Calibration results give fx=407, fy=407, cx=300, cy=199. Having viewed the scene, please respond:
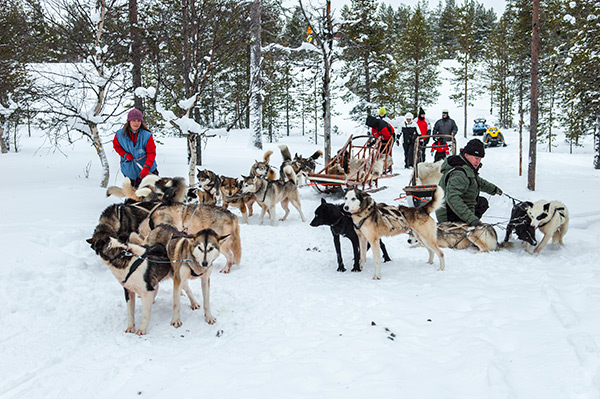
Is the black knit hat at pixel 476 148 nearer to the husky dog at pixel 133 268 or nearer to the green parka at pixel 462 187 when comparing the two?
the green parka at pixel 462 187

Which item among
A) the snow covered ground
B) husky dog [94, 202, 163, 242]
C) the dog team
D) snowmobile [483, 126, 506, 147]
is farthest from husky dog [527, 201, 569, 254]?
snowmobile [483, 126, 506, 147]

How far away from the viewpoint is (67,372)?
8.89ft

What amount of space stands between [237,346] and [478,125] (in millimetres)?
→ 28824

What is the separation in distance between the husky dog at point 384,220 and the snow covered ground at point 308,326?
0.35 m

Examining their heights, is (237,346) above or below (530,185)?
below

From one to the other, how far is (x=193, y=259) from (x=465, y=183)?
13.1 feet

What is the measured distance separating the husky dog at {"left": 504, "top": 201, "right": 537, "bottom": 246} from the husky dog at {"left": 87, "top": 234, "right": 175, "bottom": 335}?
465 cm

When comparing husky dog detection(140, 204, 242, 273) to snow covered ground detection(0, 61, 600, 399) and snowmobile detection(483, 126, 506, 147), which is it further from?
snowmobile detection(483, 126, 506, 147)

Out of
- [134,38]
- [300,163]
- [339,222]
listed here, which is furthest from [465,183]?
[134,38]

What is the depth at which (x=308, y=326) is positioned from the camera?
11.2ft

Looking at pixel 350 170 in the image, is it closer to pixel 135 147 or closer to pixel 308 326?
pixel 135 147

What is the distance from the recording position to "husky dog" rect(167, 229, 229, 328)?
3.32 meters

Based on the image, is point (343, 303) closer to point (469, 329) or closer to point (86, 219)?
point (469, 329)

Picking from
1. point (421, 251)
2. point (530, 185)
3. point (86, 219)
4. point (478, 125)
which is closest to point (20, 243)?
point (86, 219)
